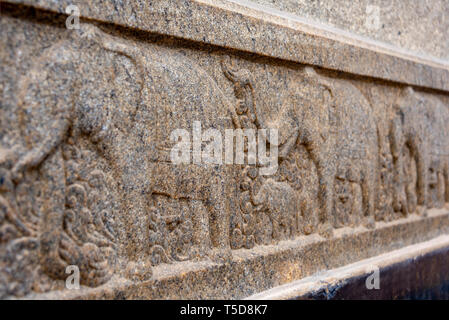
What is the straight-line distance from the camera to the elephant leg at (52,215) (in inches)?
→ 60.2

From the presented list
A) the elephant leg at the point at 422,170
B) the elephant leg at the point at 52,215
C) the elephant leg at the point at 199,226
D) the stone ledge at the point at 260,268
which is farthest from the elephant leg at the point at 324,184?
the elephant leg at the point at 52,215

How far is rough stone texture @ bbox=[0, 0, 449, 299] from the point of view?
1.50 meters

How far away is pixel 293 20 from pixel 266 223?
1.12 metres

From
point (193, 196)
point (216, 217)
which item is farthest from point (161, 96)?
point (216, 217)

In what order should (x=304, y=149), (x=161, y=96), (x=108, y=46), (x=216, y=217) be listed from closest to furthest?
(x=108, y=46), (x=161, y=96), (x=216, y=217), (x=304, y=149)

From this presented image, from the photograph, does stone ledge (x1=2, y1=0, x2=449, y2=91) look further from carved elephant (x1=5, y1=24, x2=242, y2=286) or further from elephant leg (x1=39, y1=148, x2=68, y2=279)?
elephant leg (x1=39, y1=148, x2=68, y2=279)

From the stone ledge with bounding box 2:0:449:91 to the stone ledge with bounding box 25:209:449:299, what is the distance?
991 millimetres

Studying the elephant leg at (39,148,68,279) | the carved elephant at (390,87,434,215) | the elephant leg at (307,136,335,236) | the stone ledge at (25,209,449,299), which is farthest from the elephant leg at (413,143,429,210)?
the elephant leg at (39,148,68,279)

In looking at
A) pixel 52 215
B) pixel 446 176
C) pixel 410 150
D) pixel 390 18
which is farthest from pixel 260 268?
pixel 446 176

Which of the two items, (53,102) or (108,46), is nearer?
(53,102)

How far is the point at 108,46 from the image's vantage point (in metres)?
1.69
